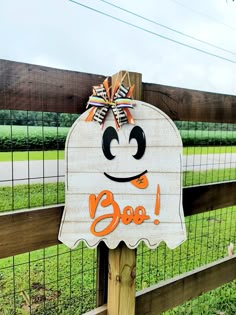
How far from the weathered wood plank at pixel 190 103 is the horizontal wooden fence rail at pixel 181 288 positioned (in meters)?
0.74

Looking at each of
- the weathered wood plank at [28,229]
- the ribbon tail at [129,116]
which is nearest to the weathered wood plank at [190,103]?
the ribbon tail at [129,116]

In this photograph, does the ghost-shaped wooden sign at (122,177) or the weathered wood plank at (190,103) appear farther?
the weathered wood plank at (190,103)

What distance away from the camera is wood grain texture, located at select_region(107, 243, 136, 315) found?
3.20 ft

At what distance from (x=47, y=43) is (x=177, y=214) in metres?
4.36

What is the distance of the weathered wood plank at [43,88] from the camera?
30.7 inches

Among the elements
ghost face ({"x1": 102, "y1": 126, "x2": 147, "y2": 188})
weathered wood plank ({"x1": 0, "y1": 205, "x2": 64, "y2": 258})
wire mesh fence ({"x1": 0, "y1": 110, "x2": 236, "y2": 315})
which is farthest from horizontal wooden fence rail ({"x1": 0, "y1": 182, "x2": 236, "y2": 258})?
ghost face ({"x1": 102, "y1": 126, "x2": 147, "y2": 188})

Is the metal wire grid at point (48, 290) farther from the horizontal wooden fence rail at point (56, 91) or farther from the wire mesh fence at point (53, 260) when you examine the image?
the horizontal wooden fence rail at point (56, 91)

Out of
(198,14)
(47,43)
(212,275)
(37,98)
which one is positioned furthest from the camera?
(198,14)

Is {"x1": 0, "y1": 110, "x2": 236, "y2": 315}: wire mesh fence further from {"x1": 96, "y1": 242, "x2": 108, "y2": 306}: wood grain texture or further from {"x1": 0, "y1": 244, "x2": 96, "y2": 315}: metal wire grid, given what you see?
{"x1": 96, "y1": 242, "x2": 108, "y2": 306}: wood grain texture

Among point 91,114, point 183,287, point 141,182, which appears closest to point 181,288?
point 183,287

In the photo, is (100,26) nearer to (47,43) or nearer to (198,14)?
(47,43)

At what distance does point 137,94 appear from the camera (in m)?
0.98

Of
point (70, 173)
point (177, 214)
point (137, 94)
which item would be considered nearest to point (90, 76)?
point (137, 94)

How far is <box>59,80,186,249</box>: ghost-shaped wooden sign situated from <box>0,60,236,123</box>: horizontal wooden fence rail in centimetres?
8
